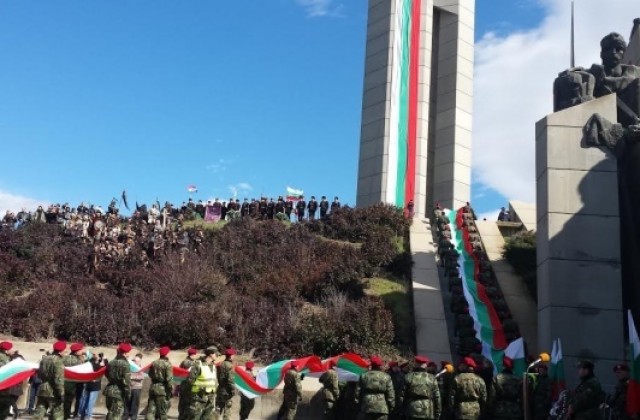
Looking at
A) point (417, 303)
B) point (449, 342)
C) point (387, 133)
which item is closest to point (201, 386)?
point (449, 342)

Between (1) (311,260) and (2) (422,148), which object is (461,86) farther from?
(1) (311,260)

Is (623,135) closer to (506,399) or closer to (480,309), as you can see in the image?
(480,309)

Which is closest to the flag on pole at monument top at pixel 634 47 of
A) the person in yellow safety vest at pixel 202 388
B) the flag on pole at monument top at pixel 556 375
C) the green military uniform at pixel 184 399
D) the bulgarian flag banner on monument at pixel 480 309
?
the bulgarian flag banner on monument at pixel 480 309

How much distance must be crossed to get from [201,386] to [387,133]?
26523 millimetres

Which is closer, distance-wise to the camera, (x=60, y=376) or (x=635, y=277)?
(x=60, y=376)

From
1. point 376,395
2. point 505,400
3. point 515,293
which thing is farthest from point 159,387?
point 515,293

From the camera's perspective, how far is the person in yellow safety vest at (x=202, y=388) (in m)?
11.5

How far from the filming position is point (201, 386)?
1146 cm

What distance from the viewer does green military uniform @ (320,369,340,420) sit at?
12406 mm

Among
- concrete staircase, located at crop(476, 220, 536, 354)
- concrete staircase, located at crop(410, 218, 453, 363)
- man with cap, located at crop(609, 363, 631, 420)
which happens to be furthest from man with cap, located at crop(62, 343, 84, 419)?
concrete staircase, located at crop(476, 220, 536, 354)

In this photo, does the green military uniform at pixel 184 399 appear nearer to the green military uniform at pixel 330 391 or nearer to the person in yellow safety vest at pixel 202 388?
the person in yellow safety vest at pixel 202 388

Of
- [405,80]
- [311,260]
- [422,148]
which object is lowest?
[311,260]

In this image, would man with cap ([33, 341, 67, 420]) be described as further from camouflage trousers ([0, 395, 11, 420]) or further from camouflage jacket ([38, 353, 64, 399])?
camouflage trousers ([0, 395, 11, 420])

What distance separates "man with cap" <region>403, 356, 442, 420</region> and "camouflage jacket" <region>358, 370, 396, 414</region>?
31cm
